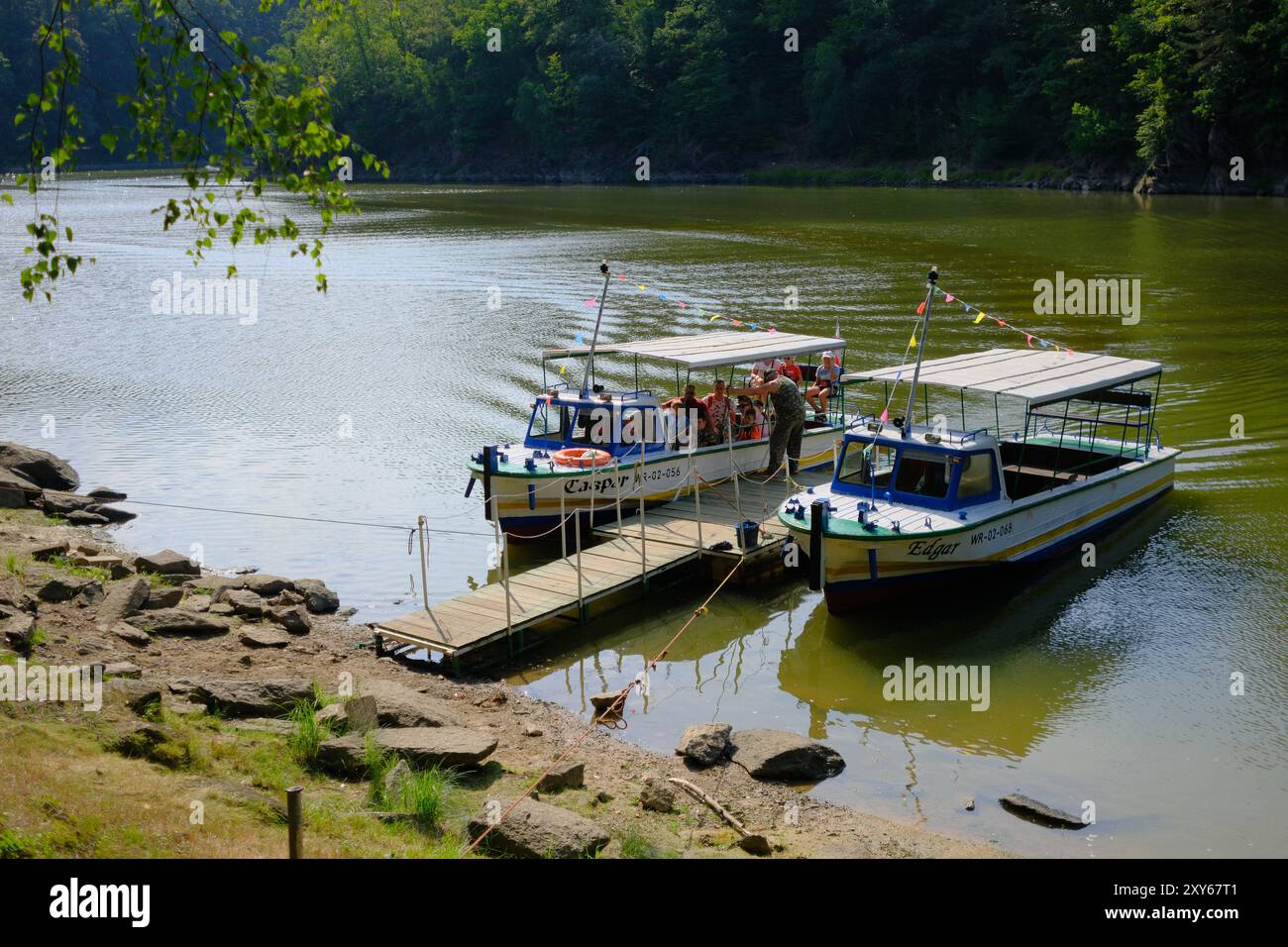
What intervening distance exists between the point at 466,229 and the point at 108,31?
144 metres

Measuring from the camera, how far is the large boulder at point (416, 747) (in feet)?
38.6

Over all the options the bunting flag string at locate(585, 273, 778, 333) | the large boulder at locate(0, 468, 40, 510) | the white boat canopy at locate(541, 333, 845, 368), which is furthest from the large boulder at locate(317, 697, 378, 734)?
the large boulder at locate(0, 468, 40, 510)

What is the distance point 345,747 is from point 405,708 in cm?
166

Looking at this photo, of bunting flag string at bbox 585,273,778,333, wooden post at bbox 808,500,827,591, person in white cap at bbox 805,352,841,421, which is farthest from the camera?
person in white cap at bbox 805,352,841,421

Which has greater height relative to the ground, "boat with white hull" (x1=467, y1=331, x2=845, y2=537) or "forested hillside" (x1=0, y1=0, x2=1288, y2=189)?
"forested hillside" (x1=0, y1=0, x2=1288, y2=189)

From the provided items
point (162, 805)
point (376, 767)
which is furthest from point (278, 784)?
point (162, 805)

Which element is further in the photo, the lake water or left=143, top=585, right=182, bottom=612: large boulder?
left=143, top=585, right=182, bottom=612: large boulder

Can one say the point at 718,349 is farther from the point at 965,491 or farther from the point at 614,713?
the point at 614,713

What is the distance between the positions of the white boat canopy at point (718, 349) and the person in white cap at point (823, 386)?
202 cm

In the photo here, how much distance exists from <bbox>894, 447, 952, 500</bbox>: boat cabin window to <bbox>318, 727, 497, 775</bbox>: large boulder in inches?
347

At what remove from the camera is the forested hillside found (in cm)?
8212

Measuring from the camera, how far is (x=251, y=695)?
13.3 metres

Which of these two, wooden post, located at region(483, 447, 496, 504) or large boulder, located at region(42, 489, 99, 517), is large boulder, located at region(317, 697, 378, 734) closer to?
wooden post, located at region(483, 447, 496, 504)
